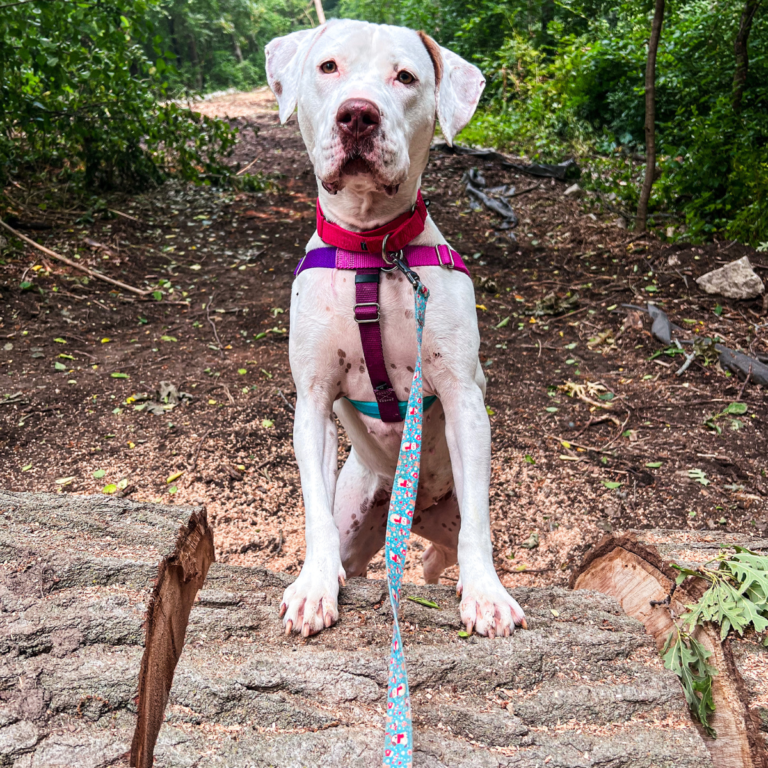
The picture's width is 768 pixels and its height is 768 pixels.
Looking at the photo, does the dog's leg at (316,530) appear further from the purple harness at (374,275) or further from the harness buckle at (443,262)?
the harness buckle at (443,262)

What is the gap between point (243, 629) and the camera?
154cm

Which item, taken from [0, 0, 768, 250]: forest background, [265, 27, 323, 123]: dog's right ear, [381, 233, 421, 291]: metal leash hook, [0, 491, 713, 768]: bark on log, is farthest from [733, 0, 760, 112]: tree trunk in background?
[0, 491, 713, 768]: bark on log

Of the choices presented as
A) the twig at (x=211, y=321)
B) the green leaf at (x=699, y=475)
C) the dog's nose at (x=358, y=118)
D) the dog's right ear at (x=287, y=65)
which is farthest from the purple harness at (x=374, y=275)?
the twig at (x=211, y=321)

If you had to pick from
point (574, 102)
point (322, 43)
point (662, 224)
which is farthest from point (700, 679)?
point (574, 102)

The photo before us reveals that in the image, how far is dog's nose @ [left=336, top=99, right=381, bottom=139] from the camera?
1715 millimetres

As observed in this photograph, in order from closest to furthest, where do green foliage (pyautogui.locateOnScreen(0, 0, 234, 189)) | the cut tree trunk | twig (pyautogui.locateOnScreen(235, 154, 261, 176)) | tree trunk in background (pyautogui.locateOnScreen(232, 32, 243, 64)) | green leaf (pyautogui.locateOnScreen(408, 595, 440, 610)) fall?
the cut tree trunk → green leaf (pyautogui.locateOnScreen(408, 595, 440, 610)) → green foliage (pyautogui.locateOnScreen(0, 0, 234, 189)) → twig (pyautogui.locateOnScreen(235, 154, 261, 176)) → tree trunk in background (pyautogui.locateOnScreen(232, 32, 243, 64))

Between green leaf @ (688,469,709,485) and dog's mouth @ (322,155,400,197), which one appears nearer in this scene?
dog's mouth @ (322,155,400,197)

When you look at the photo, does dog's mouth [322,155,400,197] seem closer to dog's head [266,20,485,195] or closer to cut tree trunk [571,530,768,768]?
dog's head [266,20,485,195]

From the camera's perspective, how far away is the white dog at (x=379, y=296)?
5.76 ft

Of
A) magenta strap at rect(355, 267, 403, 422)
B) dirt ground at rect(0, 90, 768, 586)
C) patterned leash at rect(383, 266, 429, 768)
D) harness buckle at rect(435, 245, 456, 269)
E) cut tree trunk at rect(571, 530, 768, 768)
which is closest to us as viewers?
patterned leash at rect(383, 266, 429, 768)

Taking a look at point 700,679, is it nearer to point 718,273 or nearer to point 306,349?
point 306,349

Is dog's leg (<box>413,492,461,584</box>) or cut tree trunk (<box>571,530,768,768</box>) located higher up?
dog's leg (<box>413,492,461,584</box>)

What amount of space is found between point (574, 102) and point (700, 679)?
32.7ft

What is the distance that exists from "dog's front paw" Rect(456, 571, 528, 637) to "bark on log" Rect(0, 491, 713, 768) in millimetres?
32
